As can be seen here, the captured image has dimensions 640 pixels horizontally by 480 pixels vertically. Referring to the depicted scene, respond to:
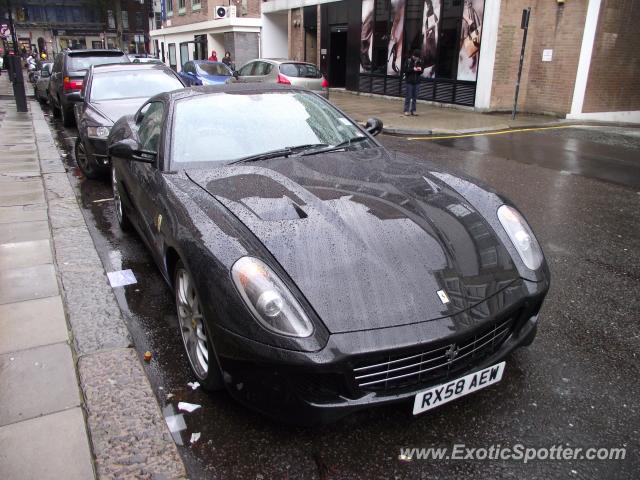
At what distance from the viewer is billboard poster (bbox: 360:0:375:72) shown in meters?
20.3

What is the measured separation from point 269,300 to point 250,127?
73.6 inches

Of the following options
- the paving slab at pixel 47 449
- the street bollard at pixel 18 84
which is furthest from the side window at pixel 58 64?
the paving slab at pixel 47 449

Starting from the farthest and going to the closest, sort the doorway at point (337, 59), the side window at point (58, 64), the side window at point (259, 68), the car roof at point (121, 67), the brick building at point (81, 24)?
the brick building at point (81, 24) < the doorway at point (337, 59) < the side window at point (259, 68) < the side window at point (58, 64) < the car roof at point (121, 67)

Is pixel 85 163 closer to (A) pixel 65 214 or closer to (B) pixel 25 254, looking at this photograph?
(A) pixel 65 214

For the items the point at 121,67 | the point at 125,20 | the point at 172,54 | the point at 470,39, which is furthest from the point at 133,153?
the point at 125,20

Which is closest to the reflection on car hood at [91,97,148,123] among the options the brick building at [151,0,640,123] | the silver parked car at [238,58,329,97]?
the silver parked car at [238,58,329,97]

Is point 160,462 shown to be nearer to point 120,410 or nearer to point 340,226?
point 120,410

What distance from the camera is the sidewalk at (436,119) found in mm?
12547

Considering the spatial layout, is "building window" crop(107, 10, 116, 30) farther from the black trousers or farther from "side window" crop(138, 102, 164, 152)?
"side window" crop(138, 102, 164, 152)

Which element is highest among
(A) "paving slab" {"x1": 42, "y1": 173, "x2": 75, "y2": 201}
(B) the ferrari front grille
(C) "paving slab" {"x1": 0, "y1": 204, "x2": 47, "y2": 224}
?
(B) the ferrari front grille

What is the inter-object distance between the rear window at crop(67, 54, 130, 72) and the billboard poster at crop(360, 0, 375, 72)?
35.3 ft

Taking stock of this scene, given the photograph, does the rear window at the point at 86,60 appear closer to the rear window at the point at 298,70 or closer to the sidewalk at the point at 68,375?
the rear window at the point at 298,70

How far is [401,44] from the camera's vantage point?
18719 mm

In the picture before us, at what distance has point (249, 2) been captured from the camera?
97.2 ft
